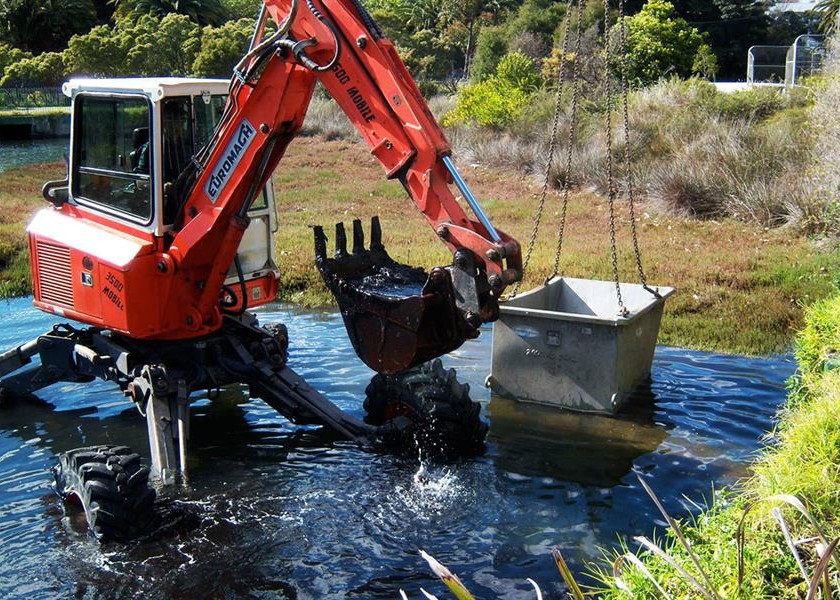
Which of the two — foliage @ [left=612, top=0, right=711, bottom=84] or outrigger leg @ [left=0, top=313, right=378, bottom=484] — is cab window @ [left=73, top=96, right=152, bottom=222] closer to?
outrigger leg @ [left=0, top=313, right=378, bottom=484]

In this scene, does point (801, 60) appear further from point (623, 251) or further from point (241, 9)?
point (241, 9)

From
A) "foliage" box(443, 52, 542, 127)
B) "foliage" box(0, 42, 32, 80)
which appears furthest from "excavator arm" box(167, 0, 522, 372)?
"foliage" box(0, 42, 32, 80)

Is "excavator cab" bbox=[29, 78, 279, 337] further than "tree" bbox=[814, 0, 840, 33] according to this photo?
No

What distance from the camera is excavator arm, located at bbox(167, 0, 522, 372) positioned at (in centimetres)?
666

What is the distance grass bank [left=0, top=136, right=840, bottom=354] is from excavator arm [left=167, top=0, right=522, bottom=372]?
5.54m

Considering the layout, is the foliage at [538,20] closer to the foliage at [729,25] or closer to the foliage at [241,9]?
the foliage at [729,25]

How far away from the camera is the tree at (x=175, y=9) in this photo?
6128 cm

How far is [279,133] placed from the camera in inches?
299

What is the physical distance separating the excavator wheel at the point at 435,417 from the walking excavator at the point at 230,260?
0.02 meters

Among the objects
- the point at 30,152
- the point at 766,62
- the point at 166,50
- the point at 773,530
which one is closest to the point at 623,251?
the point at 773,530

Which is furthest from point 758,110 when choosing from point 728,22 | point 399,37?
point 399,37

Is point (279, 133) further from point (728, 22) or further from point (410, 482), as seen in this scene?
point (728, 22)

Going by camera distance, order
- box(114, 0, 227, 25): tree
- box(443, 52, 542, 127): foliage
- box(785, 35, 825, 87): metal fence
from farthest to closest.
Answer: box(114, 0, 227, 25): tree
box(785, 35, 825, 87): metal fence
box(443, 52, 542, 127): foliage

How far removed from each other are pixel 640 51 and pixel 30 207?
800 inches
